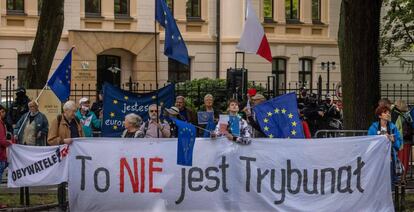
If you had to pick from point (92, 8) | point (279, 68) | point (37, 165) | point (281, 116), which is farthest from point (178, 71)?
point (37, 165)

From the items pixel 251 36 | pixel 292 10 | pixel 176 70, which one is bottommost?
pixel 251 36

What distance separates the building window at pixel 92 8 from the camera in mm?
38672

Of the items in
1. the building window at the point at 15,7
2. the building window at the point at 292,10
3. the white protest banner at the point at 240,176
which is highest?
the building window at the point at 292,10

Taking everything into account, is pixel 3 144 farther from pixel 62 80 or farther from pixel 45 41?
pixel 45 41

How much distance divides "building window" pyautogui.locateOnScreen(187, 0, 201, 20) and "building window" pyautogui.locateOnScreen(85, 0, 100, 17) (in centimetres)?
417

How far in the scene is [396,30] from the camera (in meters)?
39.7

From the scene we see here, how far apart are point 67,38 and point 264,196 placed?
2596 cm

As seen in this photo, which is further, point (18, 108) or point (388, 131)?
point (18, 108)

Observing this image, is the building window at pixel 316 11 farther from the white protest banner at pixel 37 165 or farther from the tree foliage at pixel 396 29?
the white protest banner at pixel 37 165

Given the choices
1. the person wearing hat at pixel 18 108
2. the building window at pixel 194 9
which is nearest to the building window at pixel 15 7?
the building window at pixel 194 9

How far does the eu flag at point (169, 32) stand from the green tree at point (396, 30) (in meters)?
23.6

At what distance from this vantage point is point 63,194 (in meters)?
14.3

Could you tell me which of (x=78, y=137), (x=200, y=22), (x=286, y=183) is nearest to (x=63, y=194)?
(x=78, y=137)

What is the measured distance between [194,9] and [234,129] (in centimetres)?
2718
